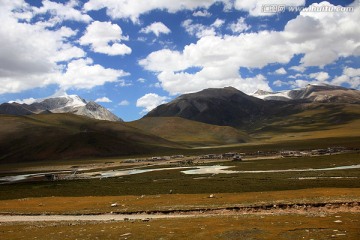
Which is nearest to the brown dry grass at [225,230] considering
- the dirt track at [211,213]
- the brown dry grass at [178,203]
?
the dirt track at [211,213]

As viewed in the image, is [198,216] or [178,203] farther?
[178,203]

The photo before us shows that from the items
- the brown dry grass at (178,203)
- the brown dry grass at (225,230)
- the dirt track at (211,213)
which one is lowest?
the dirt track at (211,213)

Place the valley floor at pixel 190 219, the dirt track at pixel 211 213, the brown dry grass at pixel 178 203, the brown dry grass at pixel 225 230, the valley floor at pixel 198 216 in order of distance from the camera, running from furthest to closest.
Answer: the brown dry grass at pixel 178 203
the dirt track at pixel 211 213
the valley floor at pixel 198 216
the valley floor at pixel 190 219
the brown dry grass at pixel 225 230

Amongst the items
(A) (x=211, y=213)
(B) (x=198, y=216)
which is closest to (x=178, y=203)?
(A) (x=211, y=213)

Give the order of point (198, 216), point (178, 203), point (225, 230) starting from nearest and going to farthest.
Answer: point (225, 230)
point (198, 216)
point (178, 203)

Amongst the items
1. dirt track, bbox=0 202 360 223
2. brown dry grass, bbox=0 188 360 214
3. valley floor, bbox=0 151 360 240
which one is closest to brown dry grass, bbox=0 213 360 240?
valley floor, bbox=0 151 360 240

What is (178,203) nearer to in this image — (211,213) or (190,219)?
(211,213)

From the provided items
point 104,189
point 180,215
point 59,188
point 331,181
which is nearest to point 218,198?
point 180,215

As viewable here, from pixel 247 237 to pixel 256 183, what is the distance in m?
54.9

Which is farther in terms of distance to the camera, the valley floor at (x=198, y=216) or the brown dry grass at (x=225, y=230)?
the valley floor at (x=198, y=216)

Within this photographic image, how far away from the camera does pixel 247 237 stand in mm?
30828

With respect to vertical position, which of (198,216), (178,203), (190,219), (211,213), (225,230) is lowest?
(211,213)

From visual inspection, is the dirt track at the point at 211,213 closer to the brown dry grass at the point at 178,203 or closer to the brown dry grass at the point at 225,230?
the brown dry grass at the point at 178,203

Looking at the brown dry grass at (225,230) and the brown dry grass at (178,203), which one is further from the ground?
the brown dry grass at (225,230)
